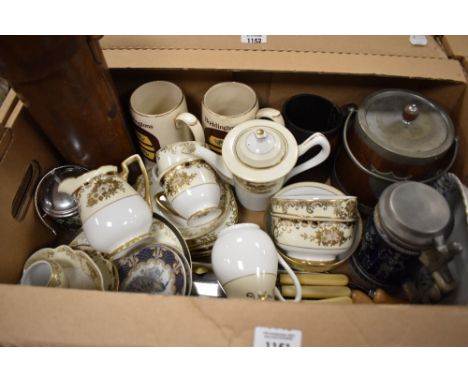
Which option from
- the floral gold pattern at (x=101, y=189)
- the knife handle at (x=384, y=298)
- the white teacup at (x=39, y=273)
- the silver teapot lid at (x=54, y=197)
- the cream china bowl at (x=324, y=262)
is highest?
the floral gold pattern at (x=101, y=189)

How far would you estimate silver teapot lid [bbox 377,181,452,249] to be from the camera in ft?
1.85

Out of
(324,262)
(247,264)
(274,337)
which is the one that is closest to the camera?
(274,337)

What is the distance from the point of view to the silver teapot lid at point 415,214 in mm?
562

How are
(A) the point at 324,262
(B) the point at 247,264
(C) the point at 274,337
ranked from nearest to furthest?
(C) the point at 274,337 → (B) the point at 247,264 → (A) the point at 324,262

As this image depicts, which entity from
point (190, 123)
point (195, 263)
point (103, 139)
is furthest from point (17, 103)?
point (195, 263)

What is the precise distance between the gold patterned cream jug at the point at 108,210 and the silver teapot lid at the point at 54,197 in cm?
9

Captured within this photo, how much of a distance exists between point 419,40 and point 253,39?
379 millimetres

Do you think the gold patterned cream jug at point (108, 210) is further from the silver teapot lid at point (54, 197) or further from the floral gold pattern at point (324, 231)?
the floral gold pattern at point (324, 231)

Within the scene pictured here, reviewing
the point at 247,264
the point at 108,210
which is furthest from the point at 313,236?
the point at 108,210

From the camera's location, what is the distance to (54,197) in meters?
0.76

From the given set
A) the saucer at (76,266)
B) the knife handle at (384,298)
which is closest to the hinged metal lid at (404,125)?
the knife handle at (384,298)

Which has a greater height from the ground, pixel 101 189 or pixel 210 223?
pixel 101 189

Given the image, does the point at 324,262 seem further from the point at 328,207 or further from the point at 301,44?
the point at 301,44

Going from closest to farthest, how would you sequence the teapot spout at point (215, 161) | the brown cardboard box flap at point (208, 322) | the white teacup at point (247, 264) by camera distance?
the brown cardboard box flap at point (208, 322), the white teacup at point (247, 264), the teapot spout at point (215, 161)
